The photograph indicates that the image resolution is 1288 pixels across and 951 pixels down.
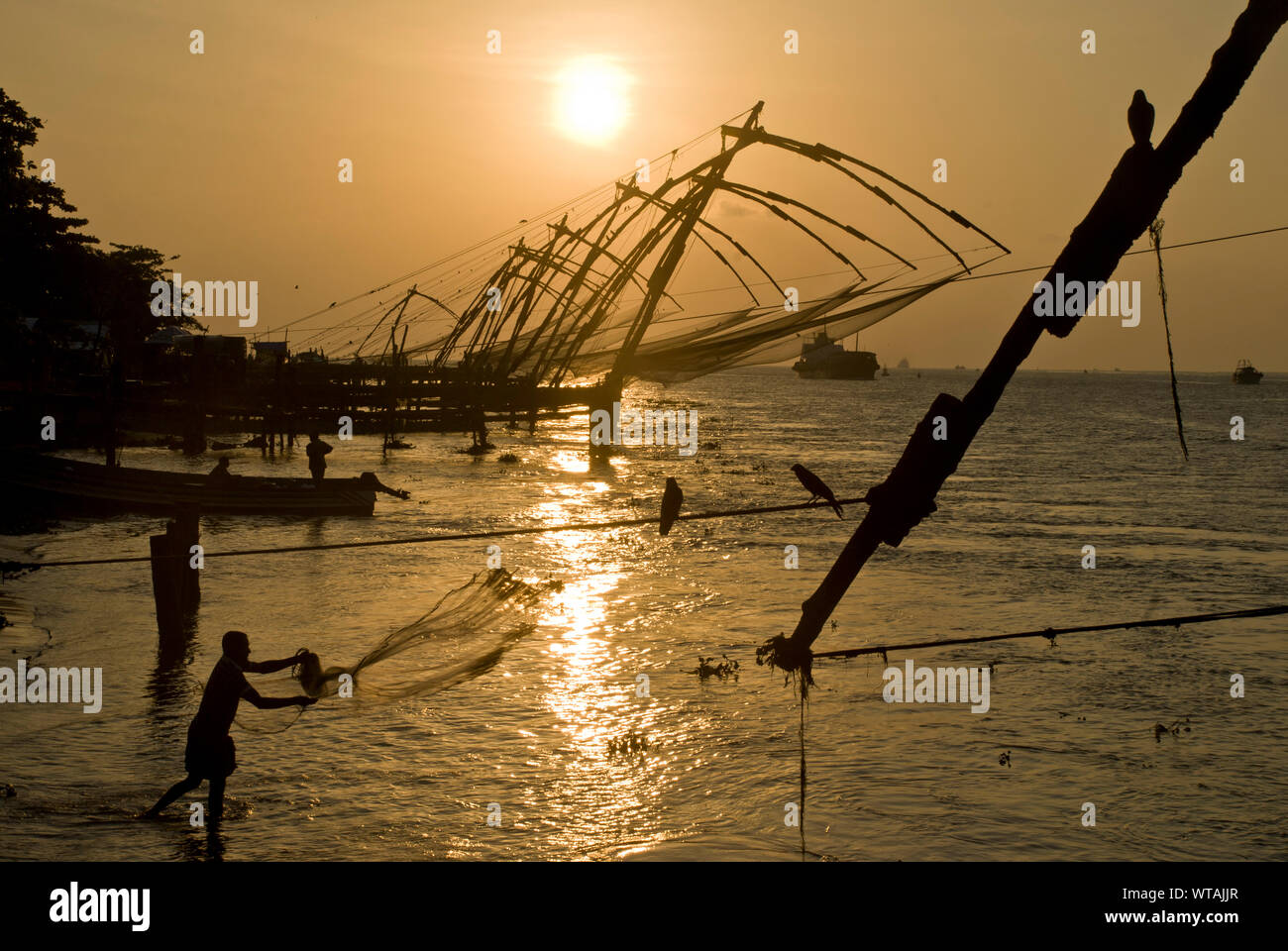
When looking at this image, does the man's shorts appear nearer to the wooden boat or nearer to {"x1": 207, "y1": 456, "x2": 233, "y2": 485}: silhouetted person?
the wooden boat

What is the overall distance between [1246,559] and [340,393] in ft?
88.4

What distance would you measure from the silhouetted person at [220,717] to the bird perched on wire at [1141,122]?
19.6 ft

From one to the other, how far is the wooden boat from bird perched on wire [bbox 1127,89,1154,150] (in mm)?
19365

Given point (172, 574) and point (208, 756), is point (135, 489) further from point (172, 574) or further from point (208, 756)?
point (208, 756)

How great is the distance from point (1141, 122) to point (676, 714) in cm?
858

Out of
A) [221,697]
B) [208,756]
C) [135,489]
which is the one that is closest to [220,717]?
[221,697]

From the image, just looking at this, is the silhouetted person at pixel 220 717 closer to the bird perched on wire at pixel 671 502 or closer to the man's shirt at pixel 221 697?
the man's shirt at pixel 221 697

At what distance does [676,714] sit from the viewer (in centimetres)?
1109

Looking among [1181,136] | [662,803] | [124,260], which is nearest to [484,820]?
[662,803]

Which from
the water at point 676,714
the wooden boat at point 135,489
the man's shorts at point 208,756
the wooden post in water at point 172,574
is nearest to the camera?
the man's shorts at point 208,756

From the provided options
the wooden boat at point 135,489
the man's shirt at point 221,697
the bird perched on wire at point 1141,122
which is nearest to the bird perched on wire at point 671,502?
the bird perched on wire at point 1141,122

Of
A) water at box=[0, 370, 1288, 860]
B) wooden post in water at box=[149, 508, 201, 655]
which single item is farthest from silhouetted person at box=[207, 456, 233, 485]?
wooden post in water at box=[149, 508, 201, 655]

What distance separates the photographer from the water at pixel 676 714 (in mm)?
8195

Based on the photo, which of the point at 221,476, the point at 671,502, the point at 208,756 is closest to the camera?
the point at 671,502
